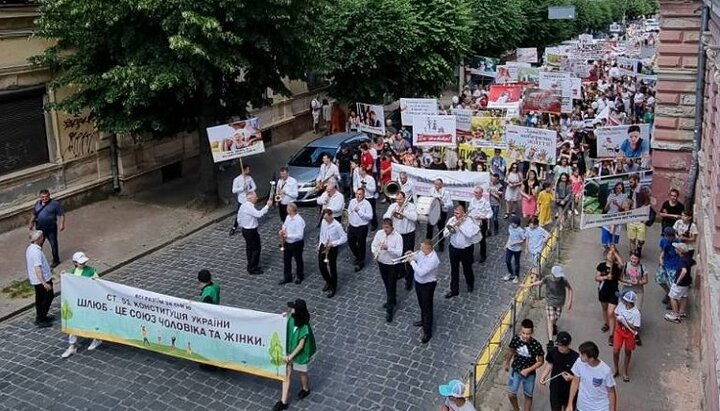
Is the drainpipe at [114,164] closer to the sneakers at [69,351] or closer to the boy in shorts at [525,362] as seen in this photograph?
the sneakers at [69,351]

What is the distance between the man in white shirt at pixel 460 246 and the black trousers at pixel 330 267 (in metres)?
1.99

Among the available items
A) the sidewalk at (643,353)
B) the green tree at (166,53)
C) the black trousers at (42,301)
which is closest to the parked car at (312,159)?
the green tree at (166,53)

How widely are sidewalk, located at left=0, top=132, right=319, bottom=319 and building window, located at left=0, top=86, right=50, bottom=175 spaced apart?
5.04ft

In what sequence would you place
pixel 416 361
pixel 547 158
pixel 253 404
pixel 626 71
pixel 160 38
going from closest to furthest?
pixel 253 404 < pixel 416 361 < pixel 160 38 < pixel 547 158 < pixel 626 71

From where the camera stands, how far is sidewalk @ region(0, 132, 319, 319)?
1519cm

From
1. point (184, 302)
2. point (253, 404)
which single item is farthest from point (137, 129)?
point (253, 404)

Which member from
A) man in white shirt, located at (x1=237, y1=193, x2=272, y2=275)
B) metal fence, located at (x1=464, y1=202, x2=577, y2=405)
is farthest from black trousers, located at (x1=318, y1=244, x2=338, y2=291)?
metal fence, located at (x1=464, y1=202, x2=577, y2=405)

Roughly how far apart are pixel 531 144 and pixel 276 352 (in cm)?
1043

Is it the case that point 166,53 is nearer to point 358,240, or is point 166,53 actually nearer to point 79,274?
point 358,240

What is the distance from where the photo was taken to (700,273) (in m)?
A: 12.2

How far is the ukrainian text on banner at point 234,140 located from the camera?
17219mm

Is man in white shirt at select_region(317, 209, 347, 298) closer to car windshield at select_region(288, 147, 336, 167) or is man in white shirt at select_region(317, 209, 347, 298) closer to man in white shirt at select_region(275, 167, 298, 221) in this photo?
man in white shirt at select_region(275, 167, 298, 221)

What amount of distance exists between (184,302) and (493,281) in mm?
6141

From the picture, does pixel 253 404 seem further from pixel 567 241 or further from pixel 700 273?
pixel 567 241
